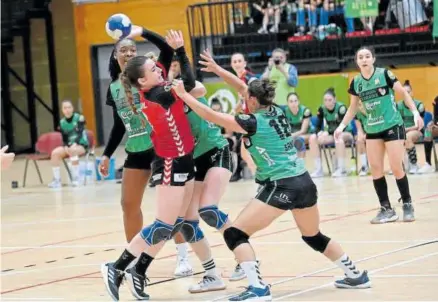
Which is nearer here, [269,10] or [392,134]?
[392,134]

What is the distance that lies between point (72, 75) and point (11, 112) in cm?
205

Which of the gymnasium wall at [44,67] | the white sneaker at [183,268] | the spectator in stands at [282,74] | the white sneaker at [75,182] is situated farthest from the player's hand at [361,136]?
the gymnasium wall at [44,67]

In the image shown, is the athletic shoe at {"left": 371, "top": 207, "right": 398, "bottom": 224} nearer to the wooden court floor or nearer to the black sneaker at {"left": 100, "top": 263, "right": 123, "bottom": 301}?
the wooden court floor

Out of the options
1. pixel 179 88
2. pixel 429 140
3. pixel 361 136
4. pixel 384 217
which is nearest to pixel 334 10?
pixel 361 136

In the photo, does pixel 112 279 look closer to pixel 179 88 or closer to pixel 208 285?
pixel 208 285

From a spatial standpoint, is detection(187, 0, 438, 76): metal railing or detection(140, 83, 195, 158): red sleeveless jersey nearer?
detection(140, 83, 195, 158): red sleeveless jersey

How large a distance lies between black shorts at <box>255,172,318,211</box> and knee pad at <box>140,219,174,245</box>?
0.75 meters

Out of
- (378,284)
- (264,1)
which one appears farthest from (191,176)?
(264,1)

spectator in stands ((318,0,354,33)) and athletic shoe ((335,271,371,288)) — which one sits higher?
spectator in stands ((318,0,354,33))

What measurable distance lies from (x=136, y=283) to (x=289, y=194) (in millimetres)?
1372

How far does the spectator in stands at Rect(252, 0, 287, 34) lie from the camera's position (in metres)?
24.3

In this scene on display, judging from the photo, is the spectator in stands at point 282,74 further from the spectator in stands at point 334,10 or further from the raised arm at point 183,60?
the raised arm at point 183,60

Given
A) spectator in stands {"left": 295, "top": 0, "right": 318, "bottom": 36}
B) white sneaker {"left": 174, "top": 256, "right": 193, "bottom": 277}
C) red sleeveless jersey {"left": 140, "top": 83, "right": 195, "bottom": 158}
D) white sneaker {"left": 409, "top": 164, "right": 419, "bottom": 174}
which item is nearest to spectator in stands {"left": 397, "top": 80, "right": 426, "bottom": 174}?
white sneaker {"left": 409, "top": 164, "right": 419, "bottom": 174}

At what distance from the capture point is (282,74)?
61.3ft
